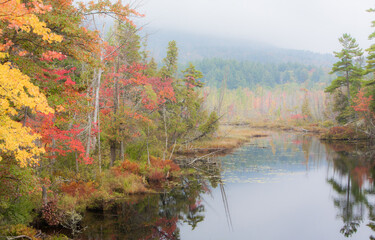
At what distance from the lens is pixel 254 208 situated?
15797mm

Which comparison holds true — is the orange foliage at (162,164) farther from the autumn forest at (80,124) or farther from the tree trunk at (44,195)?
the tree trunk at (44,195)

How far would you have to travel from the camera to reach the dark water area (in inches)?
488

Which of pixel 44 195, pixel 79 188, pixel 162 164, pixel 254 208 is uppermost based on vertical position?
pixel 44 195

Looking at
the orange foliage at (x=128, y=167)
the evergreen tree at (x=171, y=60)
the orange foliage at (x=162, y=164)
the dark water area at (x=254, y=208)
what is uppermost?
the evergreen tree at (x=171, y=60)

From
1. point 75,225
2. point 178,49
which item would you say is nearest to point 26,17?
point 75,225

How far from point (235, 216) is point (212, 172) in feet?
27.9

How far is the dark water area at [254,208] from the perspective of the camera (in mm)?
12398

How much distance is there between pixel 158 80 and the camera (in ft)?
86.4

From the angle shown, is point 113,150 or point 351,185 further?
point 113,150

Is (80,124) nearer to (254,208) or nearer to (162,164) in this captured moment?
(162,164)

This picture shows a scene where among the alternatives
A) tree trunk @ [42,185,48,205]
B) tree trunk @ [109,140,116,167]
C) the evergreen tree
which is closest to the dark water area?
tree trunk @ [42,185,48,205]

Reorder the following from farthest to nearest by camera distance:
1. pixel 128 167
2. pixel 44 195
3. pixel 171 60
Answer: pixel 171 60, pixel 128 167, pixel 44 195

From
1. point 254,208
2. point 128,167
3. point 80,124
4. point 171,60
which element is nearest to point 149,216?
point 128,167

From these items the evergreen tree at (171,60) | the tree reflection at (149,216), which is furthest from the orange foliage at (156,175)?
the evergreen tree at (171,60)
